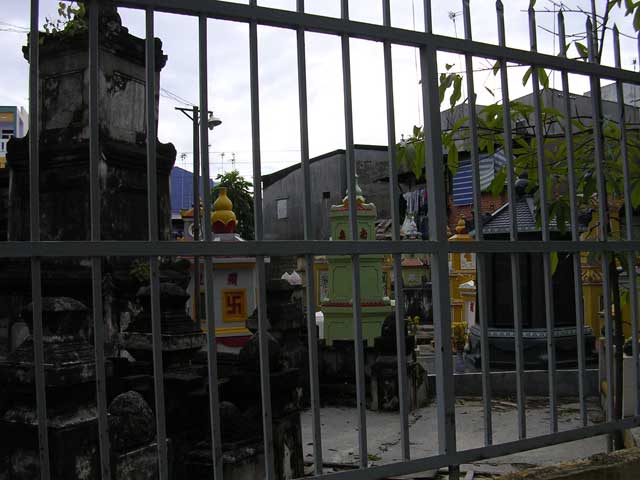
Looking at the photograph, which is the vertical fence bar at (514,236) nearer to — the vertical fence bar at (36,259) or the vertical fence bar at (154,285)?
the vertical fence bar at (154,285)

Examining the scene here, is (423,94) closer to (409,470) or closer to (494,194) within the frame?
(494,194)

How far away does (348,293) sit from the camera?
910 centimetres

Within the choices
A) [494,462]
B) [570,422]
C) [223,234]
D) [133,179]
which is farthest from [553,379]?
[223,234]

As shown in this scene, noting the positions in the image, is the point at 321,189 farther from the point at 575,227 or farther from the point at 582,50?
the point at 575,227

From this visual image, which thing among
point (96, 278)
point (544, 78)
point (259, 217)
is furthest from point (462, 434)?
point (96, 278)

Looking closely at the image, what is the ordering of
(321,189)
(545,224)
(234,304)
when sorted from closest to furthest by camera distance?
1. (545,224)
2. (234,304)
3. (321,189)

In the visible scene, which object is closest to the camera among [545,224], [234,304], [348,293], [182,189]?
[545,224]

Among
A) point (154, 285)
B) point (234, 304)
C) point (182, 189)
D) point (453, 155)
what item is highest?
point (182, 189)

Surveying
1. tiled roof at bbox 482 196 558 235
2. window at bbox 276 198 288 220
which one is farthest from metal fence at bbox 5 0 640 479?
window at bbox 276 198 288 220

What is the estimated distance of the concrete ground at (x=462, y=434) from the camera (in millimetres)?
5098

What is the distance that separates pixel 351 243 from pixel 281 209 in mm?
26739

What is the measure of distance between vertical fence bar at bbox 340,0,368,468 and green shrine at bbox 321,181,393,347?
265 inches

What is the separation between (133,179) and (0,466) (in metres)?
3.99

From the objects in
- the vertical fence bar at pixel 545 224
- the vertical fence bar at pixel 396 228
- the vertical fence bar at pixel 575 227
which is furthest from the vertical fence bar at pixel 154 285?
the vertical fence bar at pixel 575 227
